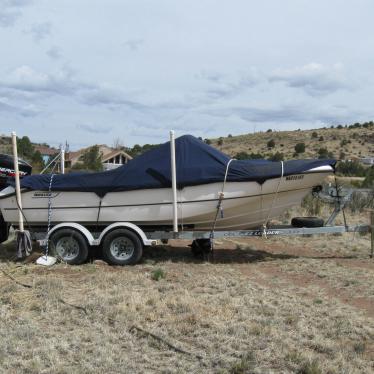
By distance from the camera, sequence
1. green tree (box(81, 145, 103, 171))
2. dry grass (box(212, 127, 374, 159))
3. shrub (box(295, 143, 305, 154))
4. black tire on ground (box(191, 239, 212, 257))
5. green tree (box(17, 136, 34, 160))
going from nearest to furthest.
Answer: black tire on ground (box(191, 239, 212, 257)) → green tree (box(17, 136, 34, 160)) → green tree (box(81, 145, 103, 171)) → shrub (box(295, 143, 305, 154)) → dry grass (box(212, 127, 374, 159))

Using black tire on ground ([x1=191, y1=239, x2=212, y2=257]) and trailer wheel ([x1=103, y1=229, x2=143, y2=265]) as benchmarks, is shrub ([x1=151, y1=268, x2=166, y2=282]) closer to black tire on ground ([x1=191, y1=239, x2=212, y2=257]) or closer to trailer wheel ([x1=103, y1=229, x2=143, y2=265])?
trailer wheel ([x1=103, y1=229, x2=143, y2=265])

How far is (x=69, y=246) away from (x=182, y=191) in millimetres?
2342

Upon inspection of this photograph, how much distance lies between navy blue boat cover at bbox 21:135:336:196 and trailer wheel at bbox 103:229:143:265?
0.81 m

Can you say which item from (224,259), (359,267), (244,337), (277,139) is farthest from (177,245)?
(277,139)

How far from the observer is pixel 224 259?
10344 millimetres

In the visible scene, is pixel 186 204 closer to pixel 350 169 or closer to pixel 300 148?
pixel 350 169

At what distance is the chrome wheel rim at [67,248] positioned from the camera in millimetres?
9750

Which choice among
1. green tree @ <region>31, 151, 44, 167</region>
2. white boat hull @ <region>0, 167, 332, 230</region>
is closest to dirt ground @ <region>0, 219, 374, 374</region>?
white boat hull @ <region>0, 167, 332, 230</region>

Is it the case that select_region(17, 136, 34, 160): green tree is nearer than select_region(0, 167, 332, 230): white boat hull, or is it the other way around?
select_region(0, 167, 332, 230): white boat hull

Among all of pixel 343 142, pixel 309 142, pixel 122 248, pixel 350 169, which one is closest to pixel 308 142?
pixel 309 142

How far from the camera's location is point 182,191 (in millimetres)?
9594

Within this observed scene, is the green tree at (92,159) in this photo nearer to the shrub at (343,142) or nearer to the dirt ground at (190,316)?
the dirt ground at (190,316)

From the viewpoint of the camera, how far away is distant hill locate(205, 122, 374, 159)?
63741 mm

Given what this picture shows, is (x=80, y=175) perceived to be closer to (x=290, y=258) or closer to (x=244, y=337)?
(x=290, y=258)
